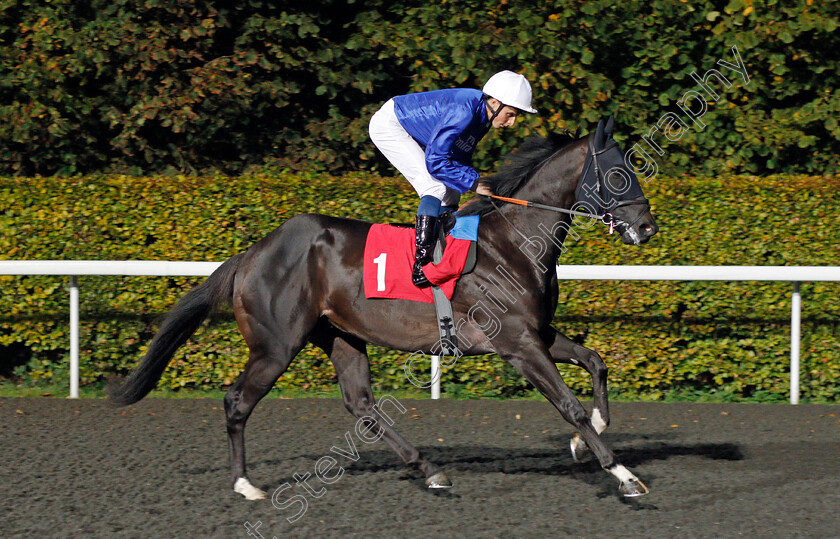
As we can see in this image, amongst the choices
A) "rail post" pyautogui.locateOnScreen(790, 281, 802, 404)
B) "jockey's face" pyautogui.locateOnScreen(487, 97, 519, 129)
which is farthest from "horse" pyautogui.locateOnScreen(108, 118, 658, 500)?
"rail post" pyautogui.locateOnScreen(790, 281, 802, 404)

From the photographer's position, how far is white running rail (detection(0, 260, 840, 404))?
6012 millimetres

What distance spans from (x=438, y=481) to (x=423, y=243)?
1085mm

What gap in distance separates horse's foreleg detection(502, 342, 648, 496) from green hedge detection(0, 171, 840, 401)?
7.41ft

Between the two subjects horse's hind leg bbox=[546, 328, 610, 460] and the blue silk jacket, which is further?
horse's hind leg bbox=[546, 328, 610, 460]

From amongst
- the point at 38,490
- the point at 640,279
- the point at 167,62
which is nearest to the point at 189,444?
the point at 38,490

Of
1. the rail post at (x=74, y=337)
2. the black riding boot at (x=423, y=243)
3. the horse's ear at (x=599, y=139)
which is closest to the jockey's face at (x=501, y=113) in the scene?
the horse's ear at (x=599, y=139)

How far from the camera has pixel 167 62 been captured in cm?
755

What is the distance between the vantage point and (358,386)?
4.66m

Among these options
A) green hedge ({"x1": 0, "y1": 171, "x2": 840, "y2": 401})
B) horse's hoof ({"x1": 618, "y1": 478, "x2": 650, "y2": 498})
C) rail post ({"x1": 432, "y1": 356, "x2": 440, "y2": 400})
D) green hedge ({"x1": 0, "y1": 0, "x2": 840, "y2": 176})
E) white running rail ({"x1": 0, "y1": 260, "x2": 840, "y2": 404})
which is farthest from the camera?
green hedge ({"x1": 0, "y1": 0, "x2": 840, "y2": 176})

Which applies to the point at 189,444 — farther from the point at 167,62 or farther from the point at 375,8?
the point at 375,8

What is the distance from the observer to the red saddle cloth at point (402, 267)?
4.29m

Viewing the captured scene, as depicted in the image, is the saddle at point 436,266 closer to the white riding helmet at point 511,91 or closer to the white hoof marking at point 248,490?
the white riding helmet at point 511,91

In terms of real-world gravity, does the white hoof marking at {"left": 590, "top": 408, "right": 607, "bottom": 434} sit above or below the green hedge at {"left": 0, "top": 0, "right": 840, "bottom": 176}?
below

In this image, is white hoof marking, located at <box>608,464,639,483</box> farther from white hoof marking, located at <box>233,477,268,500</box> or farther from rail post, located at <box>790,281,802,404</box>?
rail post, located at <box>790,281,802,404</box>
